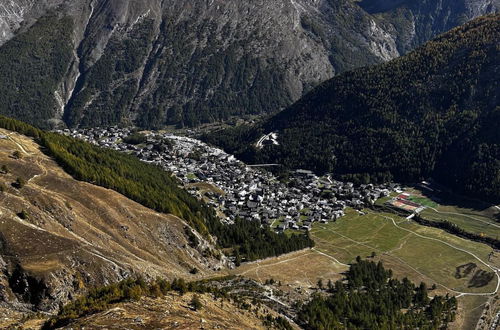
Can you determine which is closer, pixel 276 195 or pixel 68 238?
pixel 68 238

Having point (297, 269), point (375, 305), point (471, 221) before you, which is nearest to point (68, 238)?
point (297, 269)

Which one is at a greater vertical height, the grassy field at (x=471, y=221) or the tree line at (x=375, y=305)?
the grassy field at (x=471, y=221)

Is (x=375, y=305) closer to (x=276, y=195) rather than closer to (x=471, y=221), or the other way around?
(x=471, y=221)

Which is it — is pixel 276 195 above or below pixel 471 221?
above

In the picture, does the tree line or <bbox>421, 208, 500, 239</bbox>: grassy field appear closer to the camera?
the tree line

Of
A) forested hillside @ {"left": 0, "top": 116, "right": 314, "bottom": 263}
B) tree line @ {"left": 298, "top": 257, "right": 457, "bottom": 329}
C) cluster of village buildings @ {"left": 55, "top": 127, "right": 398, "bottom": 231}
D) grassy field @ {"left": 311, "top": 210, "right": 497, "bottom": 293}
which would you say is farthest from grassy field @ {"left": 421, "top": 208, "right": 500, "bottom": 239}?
forested hillside @ {"left": 0, "top": 116, "right": 314, "bottom": 263}

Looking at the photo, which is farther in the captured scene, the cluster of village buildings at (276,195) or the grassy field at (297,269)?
the cluster of village buildings at (276,195)

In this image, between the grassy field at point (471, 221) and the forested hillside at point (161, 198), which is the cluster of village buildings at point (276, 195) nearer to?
the forested hillside at point (161, 198)

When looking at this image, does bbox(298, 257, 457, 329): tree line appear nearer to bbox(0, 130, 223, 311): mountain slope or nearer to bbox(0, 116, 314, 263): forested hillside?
bbox(0, 116, 314, 263): forested hillside

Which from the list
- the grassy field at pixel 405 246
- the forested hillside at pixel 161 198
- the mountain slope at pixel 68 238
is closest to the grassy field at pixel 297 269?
the forested hillside at pixel 161 198
